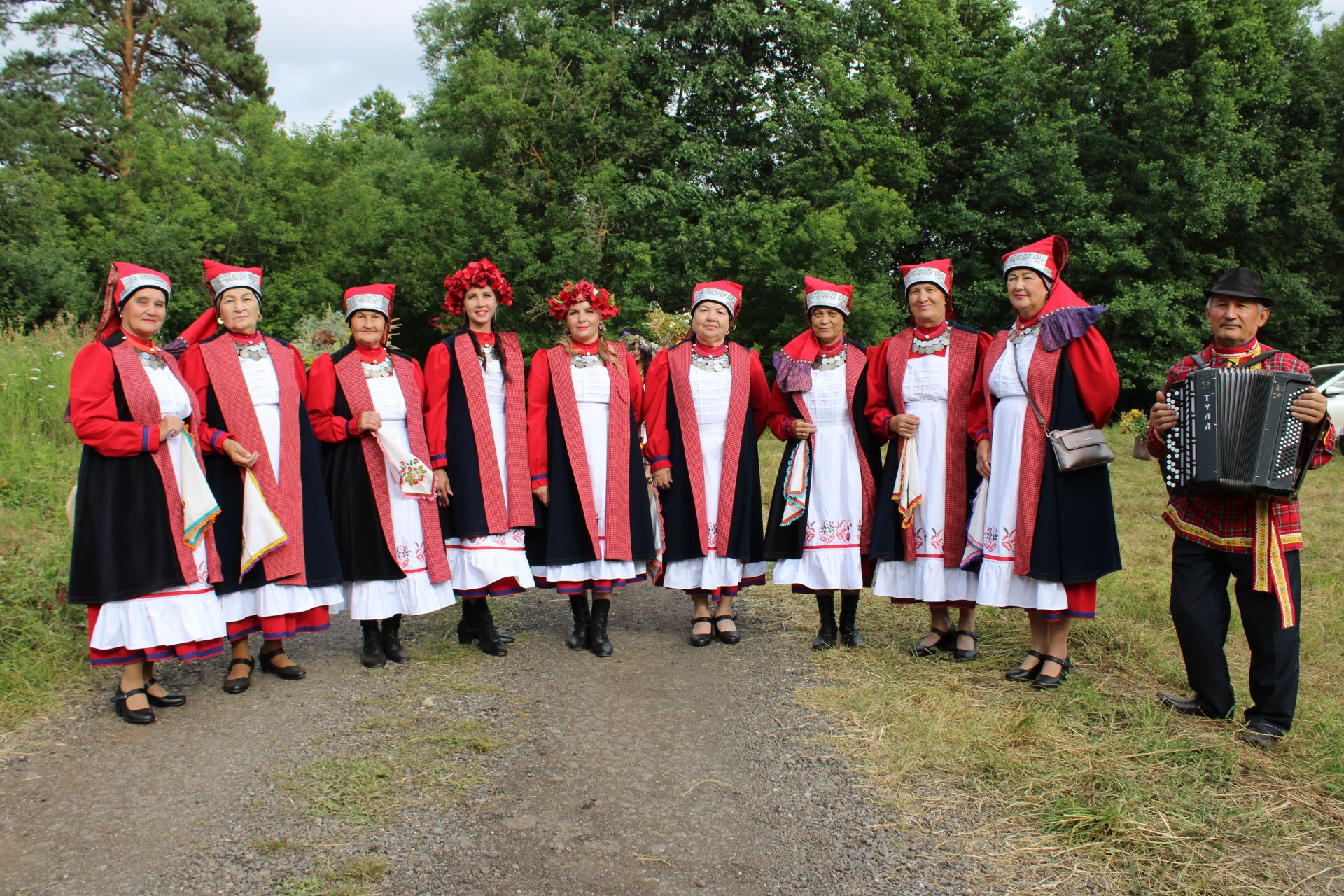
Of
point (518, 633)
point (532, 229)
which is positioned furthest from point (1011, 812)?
point (532, 229)

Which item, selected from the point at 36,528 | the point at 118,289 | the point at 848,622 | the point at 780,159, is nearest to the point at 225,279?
the point at 118,289

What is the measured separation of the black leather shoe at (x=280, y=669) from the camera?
5.03 metres

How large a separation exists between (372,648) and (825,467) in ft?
8.83

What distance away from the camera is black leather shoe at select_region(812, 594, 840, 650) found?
5.67 meters

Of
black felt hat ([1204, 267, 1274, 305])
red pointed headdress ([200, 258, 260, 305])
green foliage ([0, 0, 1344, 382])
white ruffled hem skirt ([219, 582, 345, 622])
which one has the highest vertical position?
green foliage ([0, 0, 1344, 382])

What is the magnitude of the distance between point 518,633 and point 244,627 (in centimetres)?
168

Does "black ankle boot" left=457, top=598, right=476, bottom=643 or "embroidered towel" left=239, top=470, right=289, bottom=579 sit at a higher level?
"embroidered towel" left=239, top=470, right=289, bottom=579

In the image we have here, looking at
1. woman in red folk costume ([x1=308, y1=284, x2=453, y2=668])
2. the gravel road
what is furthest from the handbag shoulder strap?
woman in red folk costume ([x1=308, y1=284, x2=453, y2=668])

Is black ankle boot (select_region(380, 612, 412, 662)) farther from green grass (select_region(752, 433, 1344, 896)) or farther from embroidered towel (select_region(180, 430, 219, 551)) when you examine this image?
green grass (select_region(752, 433, 1344, 896))

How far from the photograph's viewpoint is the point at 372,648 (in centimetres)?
530

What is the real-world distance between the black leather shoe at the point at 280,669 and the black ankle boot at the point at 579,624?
57.7 inches

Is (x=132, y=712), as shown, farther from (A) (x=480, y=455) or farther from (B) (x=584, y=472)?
(B) (x=584, y=472)

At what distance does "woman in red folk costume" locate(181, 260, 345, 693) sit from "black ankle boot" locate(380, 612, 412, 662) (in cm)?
35

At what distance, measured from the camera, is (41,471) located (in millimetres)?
7805
